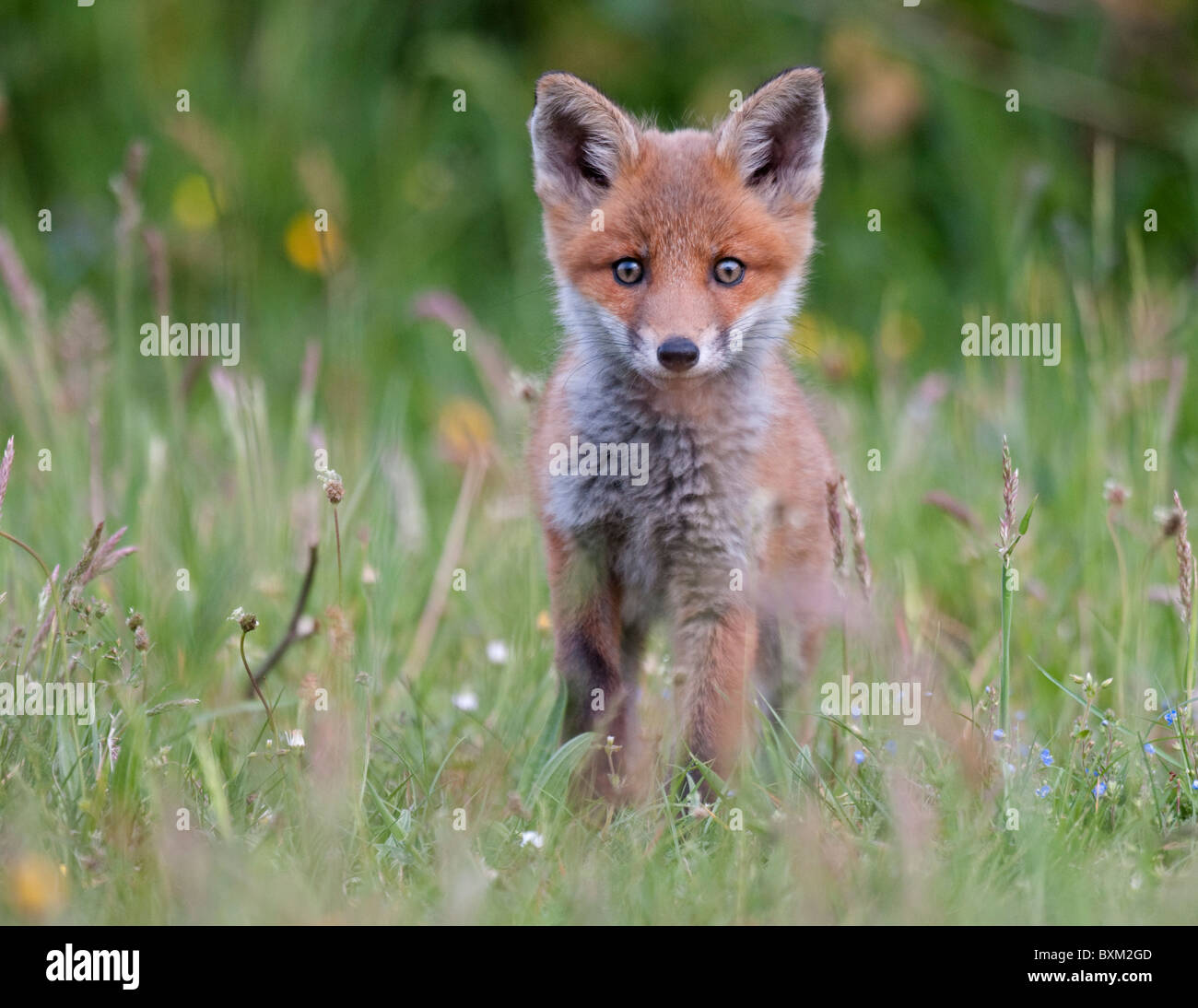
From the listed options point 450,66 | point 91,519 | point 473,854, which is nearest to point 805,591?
point 473,854

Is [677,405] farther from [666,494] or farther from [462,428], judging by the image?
[462,428]

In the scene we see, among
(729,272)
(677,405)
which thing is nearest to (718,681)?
(677,405)

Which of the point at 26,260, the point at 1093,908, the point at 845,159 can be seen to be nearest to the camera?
the point at 1093,908

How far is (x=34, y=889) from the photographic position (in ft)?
7.78

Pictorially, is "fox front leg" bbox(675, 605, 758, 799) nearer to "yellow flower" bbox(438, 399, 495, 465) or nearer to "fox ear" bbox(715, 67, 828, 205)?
"fox ear" bbox(715, 67, 828, 205)

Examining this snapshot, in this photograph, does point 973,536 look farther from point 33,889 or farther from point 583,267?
point 33,889

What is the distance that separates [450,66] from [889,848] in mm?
5135

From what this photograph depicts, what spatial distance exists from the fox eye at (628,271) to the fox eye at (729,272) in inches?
8.1

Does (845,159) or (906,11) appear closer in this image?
Answer: (906,11)

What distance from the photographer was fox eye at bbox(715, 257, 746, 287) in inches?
143

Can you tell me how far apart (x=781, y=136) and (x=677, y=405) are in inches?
33.7
